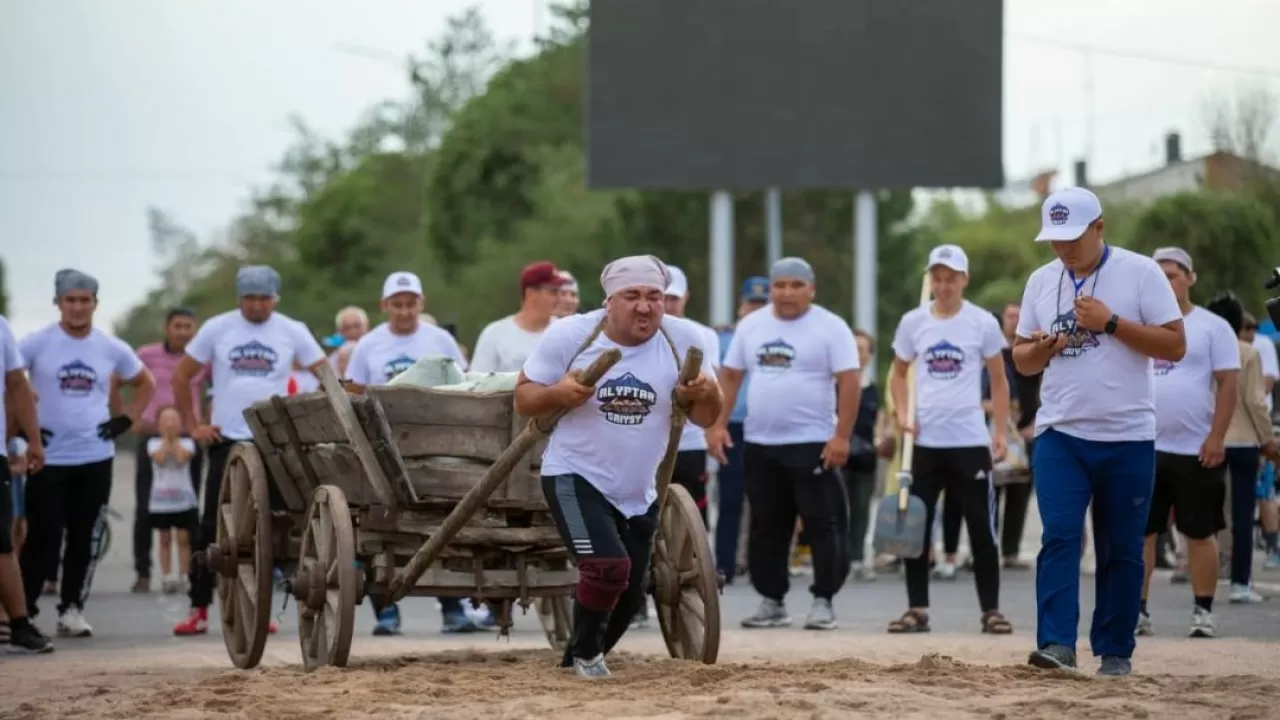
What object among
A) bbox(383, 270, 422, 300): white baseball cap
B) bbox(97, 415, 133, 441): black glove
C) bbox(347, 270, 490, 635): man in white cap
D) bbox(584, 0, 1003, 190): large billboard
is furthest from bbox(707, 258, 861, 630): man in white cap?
bbox(584, 0, 1003, 190): large billboard

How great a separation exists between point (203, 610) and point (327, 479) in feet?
11.1

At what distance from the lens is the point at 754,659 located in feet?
37.2

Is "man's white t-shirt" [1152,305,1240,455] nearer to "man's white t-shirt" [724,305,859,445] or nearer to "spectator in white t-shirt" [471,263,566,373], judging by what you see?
"man's white t-shirt" [724,305,859,445]

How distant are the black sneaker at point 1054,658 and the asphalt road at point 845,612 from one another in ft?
8.85

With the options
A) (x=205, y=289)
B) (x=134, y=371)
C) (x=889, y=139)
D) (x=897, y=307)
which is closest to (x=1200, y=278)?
(x=889, y=139)

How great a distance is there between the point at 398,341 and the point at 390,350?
0.27 feet

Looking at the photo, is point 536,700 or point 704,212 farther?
point 704,212

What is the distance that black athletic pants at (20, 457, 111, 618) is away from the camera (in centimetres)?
1370

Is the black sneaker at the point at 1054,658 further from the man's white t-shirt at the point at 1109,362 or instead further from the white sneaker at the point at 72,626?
the white sneaker at the point at 72,626

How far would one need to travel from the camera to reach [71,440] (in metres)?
13.9

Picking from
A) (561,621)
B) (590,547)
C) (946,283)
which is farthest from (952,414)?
(590,547)

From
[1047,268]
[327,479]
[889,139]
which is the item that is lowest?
[327,479]

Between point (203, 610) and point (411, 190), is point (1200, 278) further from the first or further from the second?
point (411, 190)

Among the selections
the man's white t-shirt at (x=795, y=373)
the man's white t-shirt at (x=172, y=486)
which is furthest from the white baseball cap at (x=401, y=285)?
the man's white t-shirt at (x=172, y=486)
